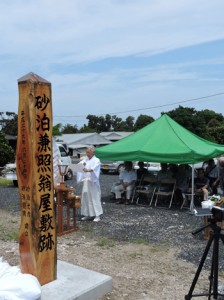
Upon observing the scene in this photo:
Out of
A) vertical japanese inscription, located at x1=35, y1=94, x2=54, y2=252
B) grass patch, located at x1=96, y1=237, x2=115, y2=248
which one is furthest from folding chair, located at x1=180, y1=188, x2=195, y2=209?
vertical japanese inscription, located at x1=35, y1=94, x2=54, y2=252

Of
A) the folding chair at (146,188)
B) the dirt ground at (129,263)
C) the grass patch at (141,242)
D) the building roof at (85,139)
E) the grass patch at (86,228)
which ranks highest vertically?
the building roof at (85,139)

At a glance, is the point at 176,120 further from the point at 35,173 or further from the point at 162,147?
the point at 35,173

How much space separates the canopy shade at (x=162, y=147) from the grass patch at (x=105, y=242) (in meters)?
3.45

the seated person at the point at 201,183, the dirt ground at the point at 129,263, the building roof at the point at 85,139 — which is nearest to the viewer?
the dirt ground at the point at 129,263

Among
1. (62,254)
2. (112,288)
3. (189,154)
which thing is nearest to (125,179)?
(189,154)

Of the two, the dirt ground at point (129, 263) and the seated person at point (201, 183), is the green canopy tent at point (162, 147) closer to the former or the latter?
the seated person at point (201, 183)

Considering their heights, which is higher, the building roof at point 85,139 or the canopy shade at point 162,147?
the building roof at point 85,139

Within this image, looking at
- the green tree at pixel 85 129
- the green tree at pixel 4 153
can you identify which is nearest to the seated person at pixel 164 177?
the green tree at pixel 4 153

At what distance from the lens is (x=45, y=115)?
Result: 14.3ft

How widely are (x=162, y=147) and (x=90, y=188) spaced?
276cm

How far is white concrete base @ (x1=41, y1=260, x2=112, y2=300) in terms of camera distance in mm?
4203

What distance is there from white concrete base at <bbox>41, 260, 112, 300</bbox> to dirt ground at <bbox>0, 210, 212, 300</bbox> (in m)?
0.17

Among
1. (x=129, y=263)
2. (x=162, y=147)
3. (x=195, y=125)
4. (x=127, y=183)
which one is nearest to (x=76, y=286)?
(x=129, y=263)

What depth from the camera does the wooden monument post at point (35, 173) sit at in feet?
13.8
